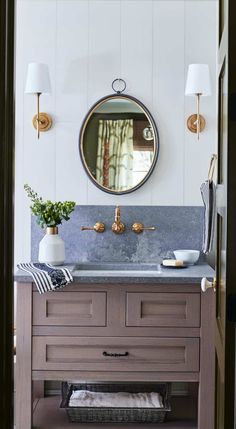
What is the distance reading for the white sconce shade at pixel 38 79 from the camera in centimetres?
367

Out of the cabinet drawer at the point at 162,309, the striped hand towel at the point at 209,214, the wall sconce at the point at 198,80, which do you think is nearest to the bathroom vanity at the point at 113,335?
the cabinet drawer at the point at 162,309

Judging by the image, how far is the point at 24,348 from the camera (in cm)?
323

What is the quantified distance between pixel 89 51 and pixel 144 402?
2.05 metres

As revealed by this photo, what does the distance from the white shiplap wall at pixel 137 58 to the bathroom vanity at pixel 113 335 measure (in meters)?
0.81

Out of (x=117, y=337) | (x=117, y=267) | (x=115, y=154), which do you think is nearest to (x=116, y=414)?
(x=117, y=337)

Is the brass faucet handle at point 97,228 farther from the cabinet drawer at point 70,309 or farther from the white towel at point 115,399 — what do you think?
the white towel at point 115,399

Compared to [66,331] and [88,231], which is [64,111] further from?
[66,331]

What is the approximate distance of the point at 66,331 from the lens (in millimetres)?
3252

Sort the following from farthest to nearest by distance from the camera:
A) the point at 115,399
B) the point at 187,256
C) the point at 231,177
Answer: the point at 187,256
the point at 115,399
the point at 231,177

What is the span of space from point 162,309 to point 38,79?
149cm

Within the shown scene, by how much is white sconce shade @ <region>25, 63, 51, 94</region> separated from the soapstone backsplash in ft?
2.38

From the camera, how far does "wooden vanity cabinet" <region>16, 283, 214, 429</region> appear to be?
3.24m

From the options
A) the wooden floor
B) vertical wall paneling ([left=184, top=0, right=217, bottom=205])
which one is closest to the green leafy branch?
vertical wall paneling ([left=184, top=0, right=217, bottom=205])

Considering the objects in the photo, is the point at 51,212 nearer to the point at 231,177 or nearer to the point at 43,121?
the point at 43,121
